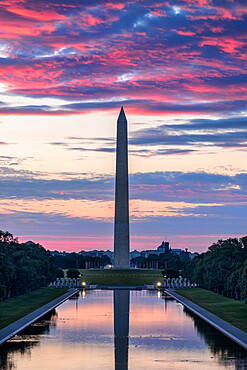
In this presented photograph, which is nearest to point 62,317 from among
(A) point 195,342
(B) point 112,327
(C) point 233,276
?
(B) point 112,327

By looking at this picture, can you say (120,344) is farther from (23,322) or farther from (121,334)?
(23,322)

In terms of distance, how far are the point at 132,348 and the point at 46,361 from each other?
17.9 ft

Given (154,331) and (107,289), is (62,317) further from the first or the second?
(107,289)

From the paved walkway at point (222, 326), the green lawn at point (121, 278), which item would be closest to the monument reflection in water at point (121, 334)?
the paved walkway at point (222, 326)

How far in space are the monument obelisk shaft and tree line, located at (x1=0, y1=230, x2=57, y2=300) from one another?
71.2 feet

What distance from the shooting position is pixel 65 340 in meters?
35.2

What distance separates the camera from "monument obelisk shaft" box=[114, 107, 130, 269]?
109 meters

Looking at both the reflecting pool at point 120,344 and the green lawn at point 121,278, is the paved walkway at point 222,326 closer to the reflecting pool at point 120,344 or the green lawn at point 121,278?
the reflecting pool at point 120,344

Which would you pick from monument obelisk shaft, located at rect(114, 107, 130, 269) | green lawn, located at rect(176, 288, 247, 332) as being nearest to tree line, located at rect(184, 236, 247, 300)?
green lawn, located at rect(176, 288, 247, 332)

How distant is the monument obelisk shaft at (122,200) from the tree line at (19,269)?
2170cm

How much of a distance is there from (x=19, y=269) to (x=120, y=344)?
37922 millimetres

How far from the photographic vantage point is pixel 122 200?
366 feet

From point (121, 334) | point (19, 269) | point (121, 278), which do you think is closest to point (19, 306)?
point (19, 269)

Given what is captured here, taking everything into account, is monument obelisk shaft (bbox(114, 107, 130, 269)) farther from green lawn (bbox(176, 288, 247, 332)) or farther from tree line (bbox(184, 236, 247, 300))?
green lawn (bbox(176, 288, 247, 332))
